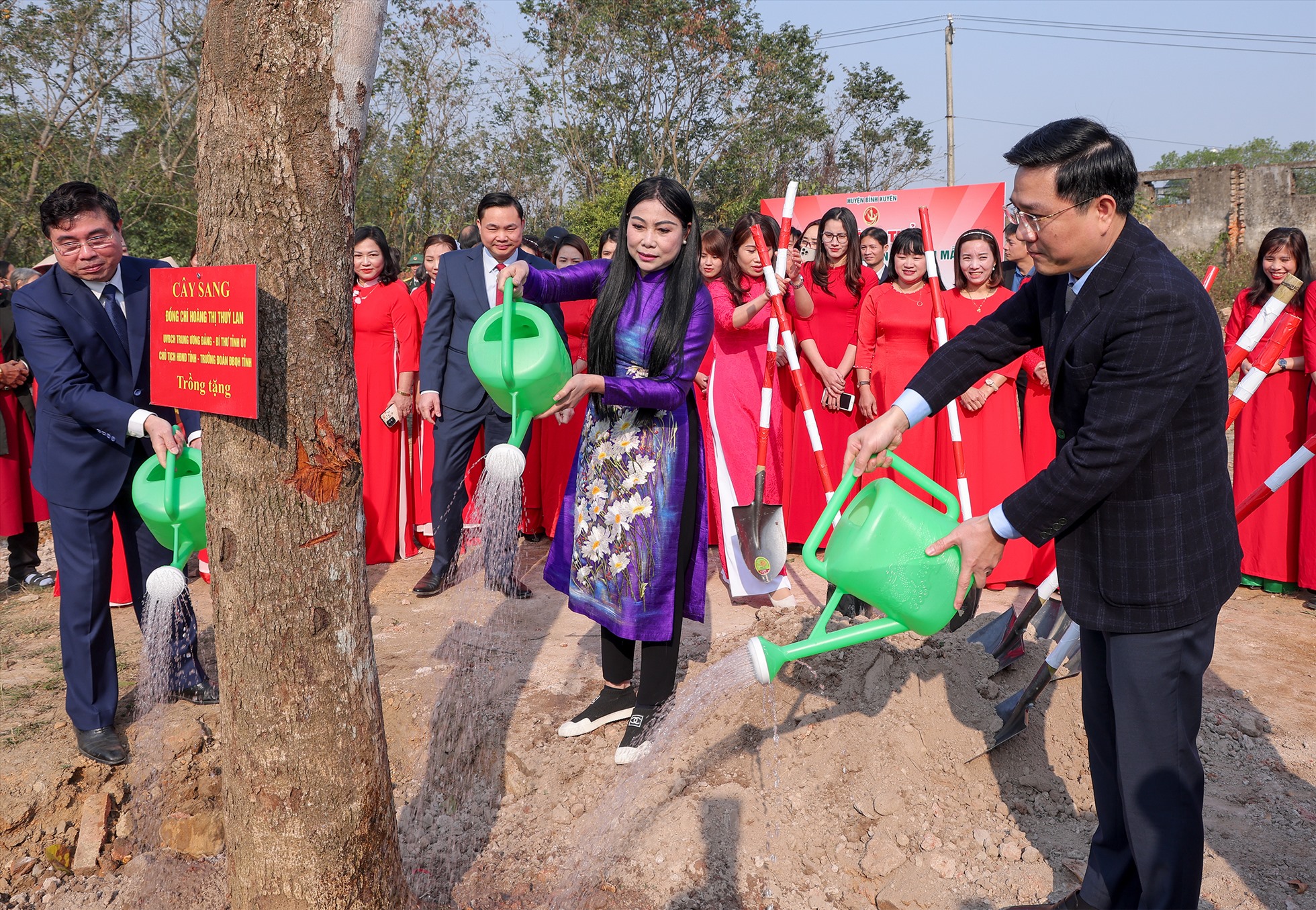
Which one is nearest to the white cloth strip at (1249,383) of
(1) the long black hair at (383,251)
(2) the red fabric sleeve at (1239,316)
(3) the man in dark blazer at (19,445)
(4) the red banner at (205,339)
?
(2) the red fabric sleeve at (1239,316)

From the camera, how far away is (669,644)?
288 cm

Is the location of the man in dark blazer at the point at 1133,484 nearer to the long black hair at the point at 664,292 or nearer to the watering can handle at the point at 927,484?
the watering can handle at the point at 927,484

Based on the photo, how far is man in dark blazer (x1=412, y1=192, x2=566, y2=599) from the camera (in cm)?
428

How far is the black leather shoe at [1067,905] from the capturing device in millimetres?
1976

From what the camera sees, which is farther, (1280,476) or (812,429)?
(812,429)

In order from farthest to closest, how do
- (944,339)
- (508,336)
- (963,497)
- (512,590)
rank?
(512,590), (944,339), (963,497), (508,336)

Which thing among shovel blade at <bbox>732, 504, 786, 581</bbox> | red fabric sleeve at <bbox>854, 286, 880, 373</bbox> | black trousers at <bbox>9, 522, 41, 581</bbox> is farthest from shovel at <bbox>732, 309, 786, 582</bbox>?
black trousers at <bbox>9, 522, 41, 581</bbox>

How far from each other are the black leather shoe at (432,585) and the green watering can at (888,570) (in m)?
3.03

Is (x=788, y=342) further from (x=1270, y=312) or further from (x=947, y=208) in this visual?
(x=947, y=208)

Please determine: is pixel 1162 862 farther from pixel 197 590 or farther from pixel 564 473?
pixel 197 590

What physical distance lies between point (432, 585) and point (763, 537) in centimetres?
171

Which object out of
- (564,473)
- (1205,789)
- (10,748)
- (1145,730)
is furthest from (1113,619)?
(564,473)

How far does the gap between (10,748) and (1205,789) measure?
3.66 metres

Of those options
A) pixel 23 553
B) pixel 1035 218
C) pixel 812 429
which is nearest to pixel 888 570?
pixel 1035 218
